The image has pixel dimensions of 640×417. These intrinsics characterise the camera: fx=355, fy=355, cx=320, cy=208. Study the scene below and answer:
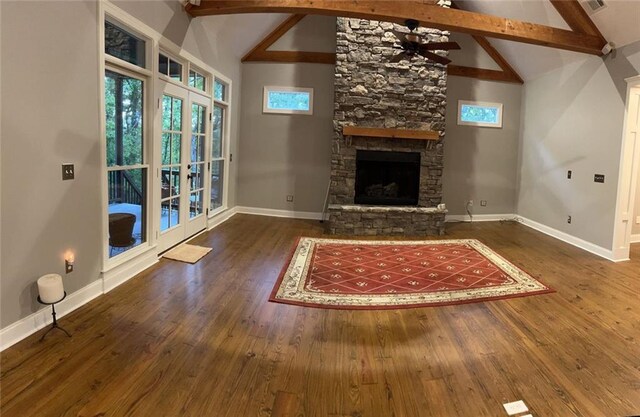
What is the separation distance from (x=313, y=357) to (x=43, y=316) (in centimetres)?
192

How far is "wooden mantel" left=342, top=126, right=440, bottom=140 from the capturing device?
5730 millimetres

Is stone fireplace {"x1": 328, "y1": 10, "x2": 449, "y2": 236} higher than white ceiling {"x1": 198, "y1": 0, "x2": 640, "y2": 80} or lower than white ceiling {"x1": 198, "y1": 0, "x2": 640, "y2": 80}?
lower

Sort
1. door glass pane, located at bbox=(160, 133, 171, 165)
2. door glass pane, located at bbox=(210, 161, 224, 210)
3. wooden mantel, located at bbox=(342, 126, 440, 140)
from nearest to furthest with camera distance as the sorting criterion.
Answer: door glass pane, located at bbox=(160, 133, 171, 165), wooden mantel, located at bbox=(342, 126, 440, 140), door glass pane, located at bbox=(210, 161, 224, 210)

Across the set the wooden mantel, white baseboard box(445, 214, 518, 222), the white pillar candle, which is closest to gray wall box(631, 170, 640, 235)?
white baseboard box(445, 214, 518, 222)

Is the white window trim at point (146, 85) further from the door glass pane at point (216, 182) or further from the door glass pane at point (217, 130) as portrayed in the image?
the door glass pane at point (216, 182)

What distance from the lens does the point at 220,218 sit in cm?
606

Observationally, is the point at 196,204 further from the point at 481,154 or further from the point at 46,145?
the point at 481,154

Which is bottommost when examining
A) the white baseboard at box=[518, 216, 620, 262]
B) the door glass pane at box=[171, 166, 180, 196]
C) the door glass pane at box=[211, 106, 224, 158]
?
the white baseboard at box=[518, 216, 620, 262]

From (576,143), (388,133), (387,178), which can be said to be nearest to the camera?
(576,143)

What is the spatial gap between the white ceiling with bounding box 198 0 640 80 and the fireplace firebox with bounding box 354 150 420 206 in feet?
7.78

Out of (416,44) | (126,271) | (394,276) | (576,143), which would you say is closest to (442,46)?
(416,44)

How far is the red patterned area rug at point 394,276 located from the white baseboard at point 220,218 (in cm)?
157

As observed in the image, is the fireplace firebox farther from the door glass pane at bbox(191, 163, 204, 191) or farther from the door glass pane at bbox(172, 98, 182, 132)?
Result: the door glass pane at bbox(172, 98, 182, 132)

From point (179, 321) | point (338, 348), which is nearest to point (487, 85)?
point (338, 348)
